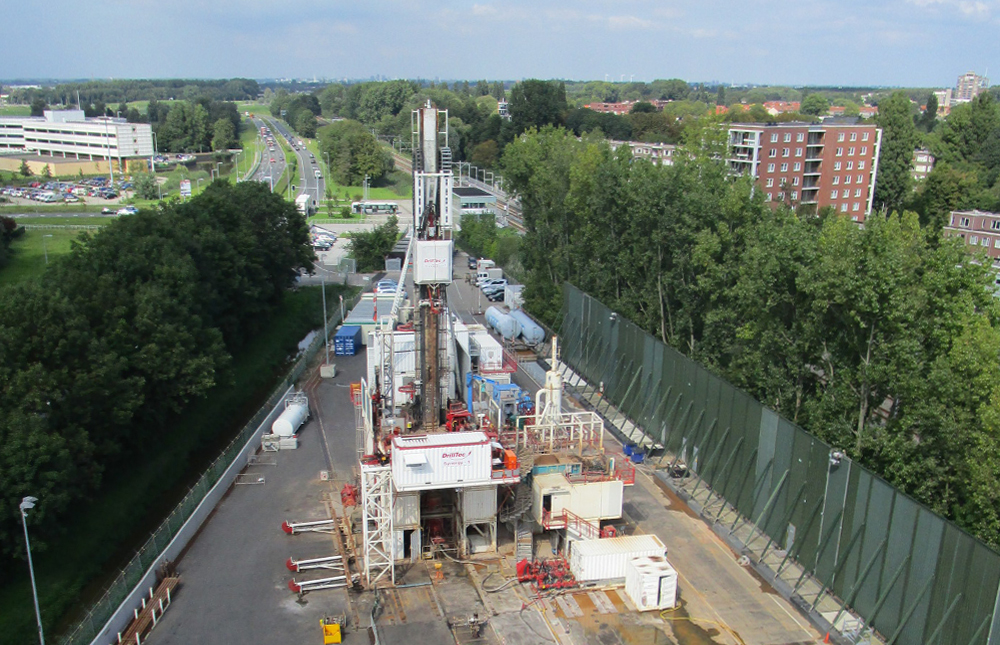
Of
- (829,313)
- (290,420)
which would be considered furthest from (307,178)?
(829,313)

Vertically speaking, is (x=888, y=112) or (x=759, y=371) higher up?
(x=888, y=112)

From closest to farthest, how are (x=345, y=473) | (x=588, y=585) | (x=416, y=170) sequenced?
(x=588, y=585), (x=416, y=170), (x=345, y=473)

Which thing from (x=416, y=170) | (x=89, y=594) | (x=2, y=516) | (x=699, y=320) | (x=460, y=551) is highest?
(x=416, y=170)

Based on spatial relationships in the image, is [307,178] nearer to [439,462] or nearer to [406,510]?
[406,510]

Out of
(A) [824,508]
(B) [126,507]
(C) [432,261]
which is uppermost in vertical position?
(C) [432,261]

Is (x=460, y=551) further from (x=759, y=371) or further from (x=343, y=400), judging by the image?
(x=343, y=400)

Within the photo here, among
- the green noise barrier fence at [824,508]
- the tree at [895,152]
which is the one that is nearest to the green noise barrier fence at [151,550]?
the green noise barrier fence at [824,508]

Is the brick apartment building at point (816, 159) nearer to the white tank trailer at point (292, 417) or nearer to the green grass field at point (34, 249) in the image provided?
the white tank trailer at point (292, 417)

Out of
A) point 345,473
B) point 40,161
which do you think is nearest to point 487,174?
point 40,161
